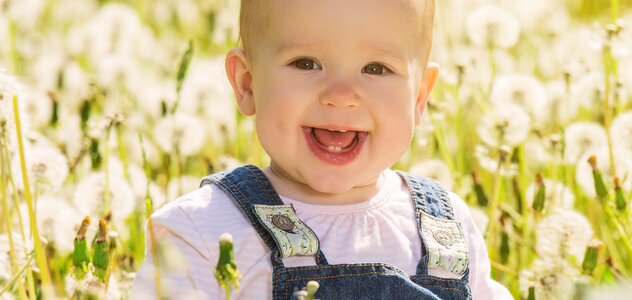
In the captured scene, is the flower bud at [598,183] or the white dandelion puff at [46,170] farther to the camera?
A: the white dandelion puff at [46,170]

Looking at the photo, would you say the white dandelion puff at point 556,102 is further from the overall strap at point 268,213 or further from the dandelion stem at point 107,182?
the overall strap at point 268,213

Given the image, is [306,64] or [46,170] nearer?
[306,64]

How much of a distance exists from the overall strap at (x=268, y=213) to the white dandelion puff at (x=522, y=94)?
1.11 m

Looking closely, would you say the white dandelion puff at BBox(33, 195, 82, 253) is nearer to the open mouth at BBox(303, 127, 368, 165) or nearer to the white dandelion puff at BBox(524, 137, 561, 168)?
the open mouth at BBox(303, 127, 368, 165)

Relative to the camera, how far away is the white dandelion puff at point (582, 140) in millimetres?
2328

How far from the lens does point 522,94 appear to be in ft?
8.48

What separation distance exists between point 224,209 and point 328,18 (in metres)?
0.27

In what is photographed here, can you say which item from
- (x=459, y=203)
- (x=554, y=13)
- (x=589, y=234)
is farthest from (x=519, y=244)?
(x=554, y=13)

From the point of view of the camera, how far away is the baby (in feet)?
4.69

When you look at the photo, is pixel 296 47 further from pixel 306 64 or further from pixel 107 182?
pixel 107 182

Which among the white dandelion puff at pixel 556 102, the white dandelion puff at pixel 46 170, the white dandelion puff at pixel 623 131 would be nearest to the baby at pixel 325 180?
the white dandelion puff at pixel 46 170

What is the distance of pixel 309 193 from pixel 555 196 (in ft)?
2.81

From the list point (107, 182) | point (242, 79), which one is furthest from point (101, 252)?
point (107, 182)

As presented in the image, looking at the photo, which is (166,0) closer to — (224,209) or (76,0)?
(76,0)
